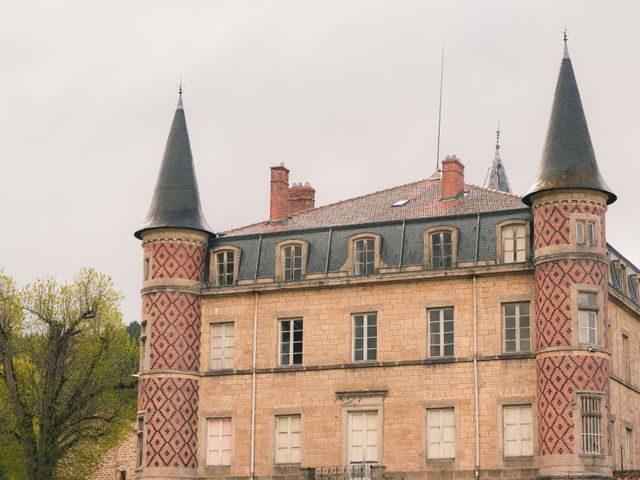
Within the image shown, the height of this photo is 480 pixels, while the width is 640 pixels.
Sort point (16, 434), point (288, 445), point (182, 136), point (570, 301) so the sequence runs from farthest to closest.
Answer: point (16, 434) < point (182, 136) < point (288, 445) < point (570, 301)

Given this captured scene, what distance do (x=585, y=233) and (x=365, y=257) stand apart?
7.54 meters

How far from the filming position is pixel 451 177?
4906 cm

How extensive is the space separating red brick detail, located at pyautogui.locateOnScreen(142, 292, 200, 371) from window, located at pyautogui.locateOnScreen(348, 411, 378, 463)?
5.94m

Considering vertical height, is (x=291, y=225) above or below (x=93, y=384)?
above

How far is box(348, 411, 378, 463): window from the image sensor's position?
44938 millimetres

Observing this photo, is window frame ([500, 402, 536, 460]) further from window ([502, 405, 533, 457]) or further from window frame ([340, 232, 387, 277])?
window frame ([340, 232, 387, 277])

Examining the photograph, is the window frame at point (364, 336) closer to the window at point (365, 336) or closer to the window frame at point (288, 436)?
the window at point (365, 336)

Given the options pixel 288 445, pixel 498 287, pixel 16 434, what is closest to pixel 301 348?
pixel 288 445

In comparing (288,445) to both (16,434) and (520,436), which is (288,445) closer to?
(520,436)

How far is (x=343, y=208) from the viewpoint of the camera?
50.6 m

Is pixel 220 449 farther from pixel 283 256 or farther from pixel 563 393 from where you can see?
pixel 563 393

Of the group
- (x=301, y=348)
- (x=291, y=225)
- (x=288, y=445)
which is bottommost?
(x=288, y=445)

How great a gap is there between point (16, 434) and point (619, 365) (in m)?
24.5

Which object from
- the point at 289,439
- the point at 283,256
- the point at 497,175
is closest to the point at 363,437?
the point at 289,439
